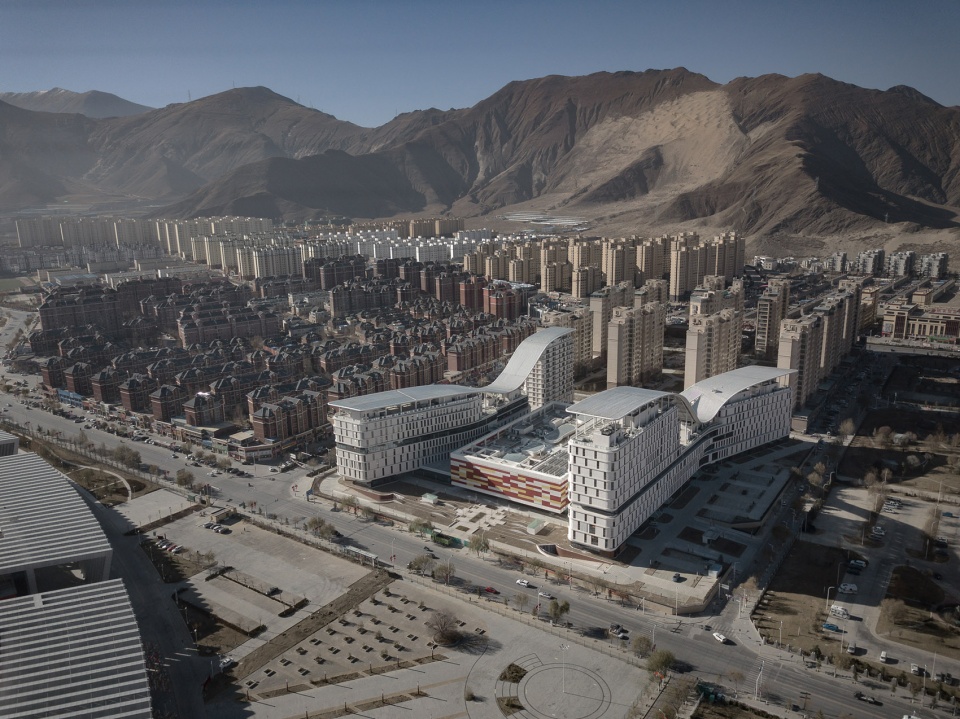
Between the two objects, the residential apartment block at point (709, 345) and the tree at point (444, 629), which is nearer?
the tree at point (444, 629)

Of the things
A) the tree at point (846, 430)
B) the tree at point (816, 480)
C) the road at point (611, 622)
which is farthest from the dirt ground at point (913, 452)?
the road at point (611, 622)

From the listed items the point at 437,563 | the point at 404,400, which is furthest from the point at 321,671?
the point at 404,400

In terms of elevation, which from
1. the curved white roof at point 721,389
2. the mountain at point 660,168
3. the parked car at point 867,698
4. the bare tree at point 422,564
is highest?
the mountain at point 660,168

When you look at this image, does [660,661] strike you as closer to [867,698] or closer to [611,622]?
[611,622]

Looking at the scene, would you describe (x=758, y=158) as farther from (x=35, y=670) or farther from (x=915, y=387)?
(x=35, y=670)

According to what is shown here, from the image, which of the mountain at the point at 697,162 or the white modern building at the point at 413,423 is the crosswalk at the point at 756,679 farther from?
the mountain at the point at 697,162

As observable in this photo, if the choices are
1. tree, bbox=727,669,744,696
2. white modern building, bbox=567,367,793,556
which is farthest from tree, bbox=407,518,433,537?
→ tree, bbox=727,669,744,696

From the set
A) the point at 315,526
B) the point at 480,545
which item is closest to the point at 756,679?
the point at 480,545
